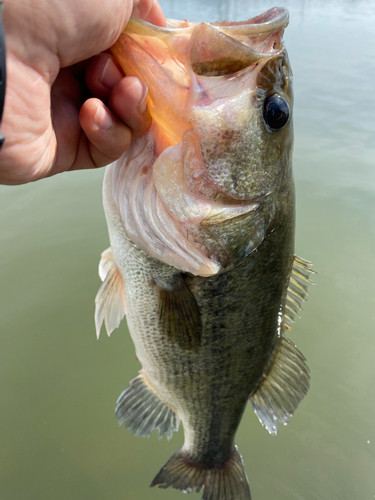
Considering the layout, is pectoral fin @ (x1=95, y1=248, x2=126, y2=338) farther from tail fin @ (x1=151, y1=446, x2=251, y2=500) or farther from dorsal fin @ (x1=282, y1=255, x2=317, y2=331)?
tail fin @ (x1=151, y1=446, x2=251, y2=500)

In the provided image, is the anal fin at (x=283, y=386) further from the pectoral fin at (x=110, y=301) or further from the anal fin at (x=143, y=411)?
the pectoral fin at (x=110, y=301)

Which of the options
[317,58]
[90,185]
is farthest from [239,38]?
[317,58]

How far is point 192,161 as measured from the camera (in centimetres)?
90

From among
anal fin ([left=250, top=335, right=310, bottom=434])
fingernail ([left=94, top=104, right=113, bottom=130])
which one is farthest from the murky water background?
fingernail ([left=94, top=104, right=113, bottom=130])

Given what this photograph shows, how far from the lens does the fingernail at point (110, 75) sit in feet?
2.72

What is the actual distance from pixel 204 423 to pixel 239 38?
1399 millimetres

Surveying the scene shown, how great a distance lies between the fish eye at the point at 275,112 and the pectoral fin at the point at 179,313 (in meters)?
0.50

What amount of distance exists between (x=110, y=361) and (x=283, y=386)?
1.25 m

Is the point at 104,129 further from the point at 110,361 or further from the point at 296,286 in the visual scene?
the point at 110,361

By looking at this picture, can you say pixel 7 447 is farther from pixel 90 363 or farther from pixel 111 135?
pixel 111 135

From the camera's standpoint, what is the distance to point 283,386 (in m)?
1.50

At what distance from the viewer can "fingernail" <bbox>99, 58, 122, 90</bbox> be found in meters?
0.83

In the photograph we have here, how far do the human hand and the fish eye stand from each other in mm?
295

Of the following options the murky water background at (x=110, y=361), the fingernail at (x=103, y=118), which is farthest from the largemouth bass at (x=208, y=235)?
the murky water background at (x=110, y=361)
